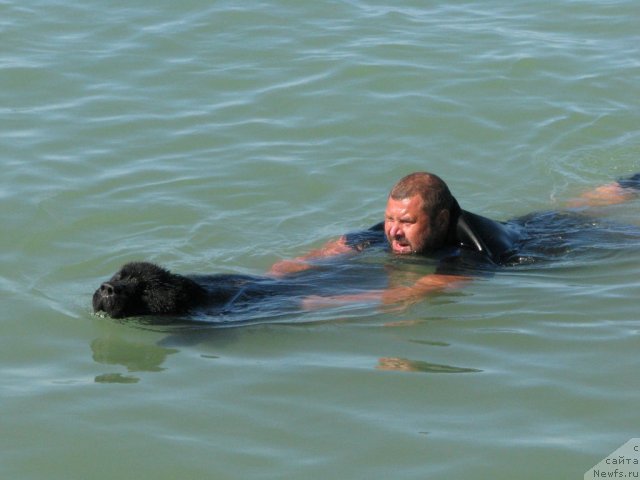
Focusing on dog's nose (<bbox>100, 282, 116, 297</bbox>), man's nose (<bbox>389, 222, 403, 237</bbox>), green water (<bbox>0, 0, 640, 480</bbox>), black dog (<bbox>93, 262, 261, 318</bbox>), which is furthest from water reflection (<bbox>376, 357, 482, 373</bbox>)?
man's nose (<bbox>389, 222, 403, 237</bbox>)

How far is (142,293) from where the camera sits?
7.48 meters

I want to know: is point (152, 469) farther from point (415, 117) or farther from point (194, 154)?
point (415, 117)

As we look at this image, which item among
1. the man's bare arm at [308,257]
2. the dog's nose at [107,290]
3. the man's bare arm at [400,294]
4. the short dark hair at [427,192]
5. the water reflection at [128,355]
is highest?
the short dark hair at [427,192]

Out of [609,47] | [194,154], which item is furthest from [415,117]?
[609,47]

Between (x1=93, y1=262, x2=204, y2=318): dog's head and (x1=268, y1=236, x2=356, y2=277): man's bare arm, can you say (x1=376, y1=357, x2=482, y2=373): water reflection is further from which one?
(x1=268, y1=236, x2=356, y2=277): man's bare arm

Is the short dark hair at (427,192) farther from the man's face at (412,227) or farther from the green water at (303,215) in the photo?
the green water at (303,215)

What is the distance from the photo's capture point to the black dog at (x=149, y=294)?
7.38 m

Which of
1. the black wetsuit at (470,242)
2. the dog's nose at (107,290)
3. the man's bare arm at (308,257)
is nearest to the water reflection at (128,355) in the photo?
the dog's nose at (107,290)

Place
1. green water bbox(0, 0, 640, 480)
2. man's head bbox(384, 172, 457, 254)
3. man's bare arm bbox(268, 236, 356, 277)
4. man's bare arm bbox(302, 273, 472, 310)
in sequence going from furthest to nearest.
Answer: man's head bbox(384, 172, 457, 254) → man's bare arm bbox(268, 236, 356, 277) → man's bare arm bbox(302, 273, 472, 310) → green water bbox(0, 0, 640, 480)

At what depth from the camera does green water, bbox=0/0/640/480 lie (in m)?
6.37

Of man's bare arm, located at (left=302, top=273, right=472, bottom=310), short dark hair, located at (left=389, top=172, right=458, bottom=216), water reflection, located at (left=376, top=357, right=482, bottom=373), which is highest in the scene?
short dark hair, located at (left=389, top=172, right=458, bottom=216)

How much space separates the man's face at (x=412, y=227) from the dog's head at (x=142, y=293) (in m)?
2.19

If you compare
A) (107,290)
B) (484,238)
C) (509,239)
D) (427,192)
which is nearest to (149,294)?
(107,290)

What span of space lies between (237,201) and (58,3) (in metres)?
6.46
